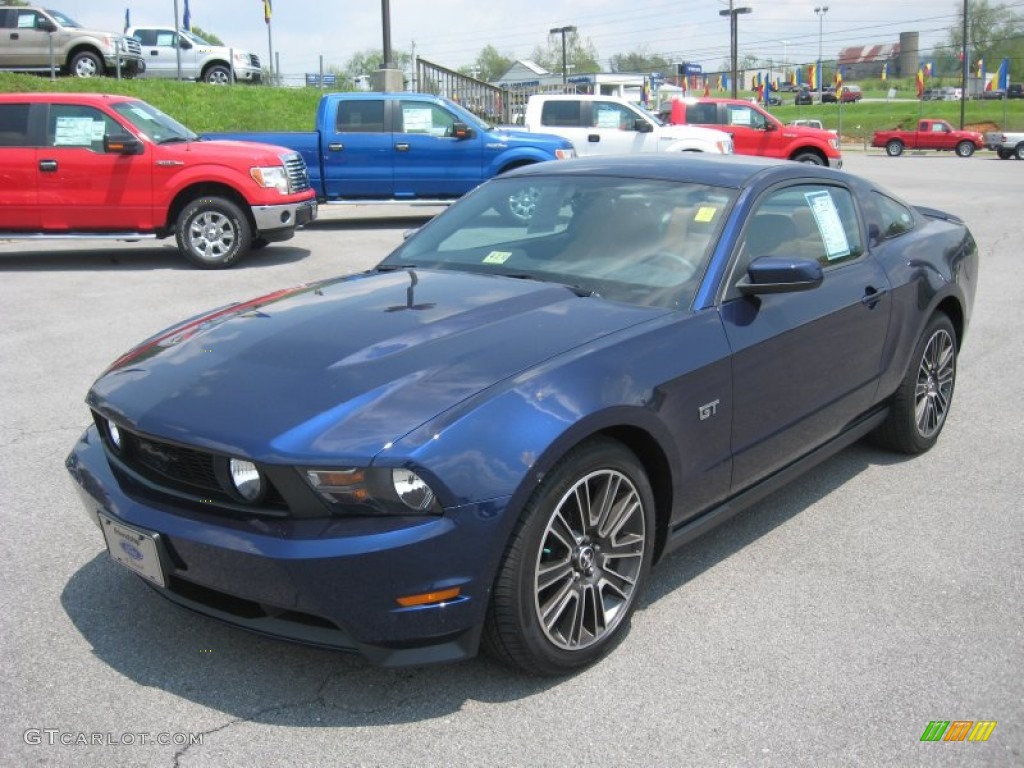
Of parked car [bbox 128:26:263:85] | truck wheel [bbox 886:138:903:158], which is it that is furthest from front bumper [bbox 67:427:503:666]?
truck wheel [bbox 886:138:903:158]

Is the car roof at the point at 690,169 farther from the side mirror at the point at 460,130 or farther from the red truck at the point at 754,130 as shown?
the red truck at the point at 754,130

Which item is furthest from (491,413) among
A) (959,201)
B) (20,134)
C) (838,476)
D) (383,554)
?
(959,201)

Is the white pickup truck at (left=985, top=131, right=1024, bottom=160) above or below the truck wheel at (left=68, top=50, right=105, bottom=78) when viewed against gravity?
below

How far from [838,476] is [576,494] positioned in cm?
239

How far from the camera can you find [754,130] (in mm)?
22500

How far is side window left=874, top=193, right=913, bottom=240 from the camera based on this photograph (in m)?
5.01

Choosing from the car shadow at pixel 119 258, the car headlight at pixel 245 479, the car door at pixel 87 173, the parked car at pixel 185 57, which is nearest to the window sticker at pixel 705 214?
the car headlight at pixel 245 479

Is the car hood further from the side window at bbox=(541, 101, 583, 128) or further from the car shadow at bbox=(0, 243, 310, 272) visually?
the side window at bbox=(541, 101, 583, 128)

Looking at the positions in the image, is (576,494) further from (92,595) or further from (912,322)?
(912,322)

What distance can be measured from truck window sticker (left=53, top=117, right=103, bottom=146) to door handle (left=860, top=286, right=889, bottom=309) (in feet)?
29.6

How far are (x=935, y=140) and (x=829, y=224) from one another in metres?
43.8

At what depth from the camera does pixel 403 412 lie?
286 centimetres

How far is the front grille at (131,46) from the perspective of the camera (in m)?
26.7

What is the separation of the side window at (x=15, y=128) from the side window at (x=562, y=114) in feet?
32.6
